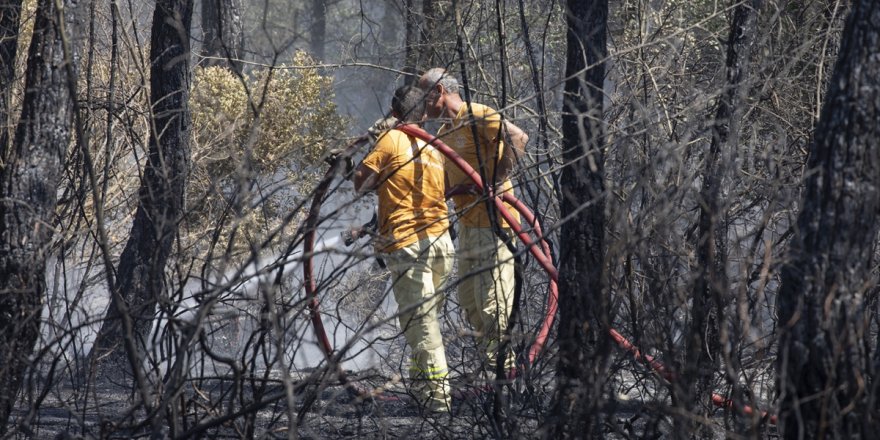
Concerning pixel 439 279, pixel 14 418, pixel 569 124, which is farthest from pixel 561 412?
pixel 14 418

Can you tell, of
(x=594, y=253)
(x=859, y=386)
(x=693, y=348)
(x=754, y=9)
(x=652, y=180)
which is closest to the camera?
(x=859, y=386)

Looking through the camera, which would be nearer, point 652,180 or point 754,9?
point 652,180

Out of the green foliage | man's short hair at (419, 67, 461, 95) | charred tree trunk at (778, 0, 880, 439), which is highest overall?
the green foliage

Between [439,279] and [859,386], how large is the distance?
331 centimetres

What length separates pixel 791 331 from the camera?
3.33 metres

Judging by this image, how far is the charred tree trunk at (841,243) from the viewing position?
10.5 feet

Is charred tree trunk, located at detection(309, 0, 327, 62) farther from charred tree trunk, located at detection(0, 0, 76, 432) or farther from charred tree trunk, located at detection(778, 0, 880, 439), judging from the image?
charred tree trunk, located at detection(778, 0, 880, 439)

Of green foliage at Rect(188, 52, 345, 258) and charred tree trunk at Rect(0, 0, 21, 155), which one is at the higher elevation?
green foliage at Rect(188, 52, 345, 258)

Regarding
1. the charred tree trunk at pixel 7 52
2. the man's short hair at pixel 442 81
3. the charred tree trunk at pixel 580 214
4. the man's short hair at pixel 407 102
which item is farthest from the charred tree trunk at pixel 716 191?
the charred tree trunk at pixel 7 52

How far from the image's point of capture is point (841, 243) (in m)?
3.23

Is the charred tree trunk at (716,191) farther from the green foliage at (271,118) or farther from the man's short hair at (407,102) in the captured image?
the green foliage at (271,118)

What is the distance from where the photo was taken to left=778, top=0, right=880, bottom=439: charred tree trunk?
321 cm

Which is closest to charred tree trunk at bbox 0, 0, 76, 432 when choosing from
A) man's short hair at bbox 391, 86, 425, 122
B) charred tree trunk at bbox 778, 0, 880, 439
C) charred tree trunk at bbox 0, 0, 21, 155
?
charred tree trunk at bbox 0, 0, 21, 155

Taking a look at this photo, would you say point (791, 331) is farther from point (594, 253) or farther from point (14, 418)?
point (14, 418)
